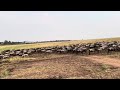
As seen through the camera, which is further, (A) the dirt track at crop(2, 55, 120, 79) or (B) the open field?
(A) the dirt track at crop(2, 55, 120, 79)

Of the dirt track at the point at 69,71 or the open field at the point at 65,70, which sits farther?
the dirt track at the point at 69,71

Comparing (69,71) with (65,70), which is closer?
(69,71)
